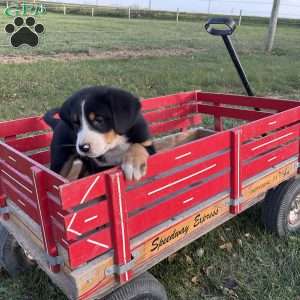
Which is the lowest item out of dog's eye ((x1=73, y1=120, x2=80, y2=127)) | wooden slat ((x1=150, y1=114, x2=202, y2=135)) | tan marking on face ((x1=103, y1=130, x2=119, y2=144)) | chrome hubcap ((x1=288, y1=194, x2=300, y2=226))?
chrome hubcap ((x1=288, y1=194, x2=300, y2=226))

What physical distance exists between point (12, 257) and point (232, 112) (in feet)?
8.12

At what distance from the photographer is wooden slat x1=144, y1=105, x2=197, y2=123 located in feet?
13.1

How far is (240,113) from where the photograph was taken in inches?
158

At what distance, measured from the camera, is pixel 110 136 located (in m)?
2.41

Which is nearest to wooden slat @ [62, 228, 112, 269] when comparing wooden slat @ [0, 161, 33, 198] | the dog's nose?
wooden slat @ [0, 161, 33, 198]

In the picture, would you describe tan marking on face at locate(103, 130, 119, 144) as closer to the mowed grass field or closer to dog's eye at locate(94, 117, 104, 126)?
dog's eye at locate(94, 117, 104, 126)

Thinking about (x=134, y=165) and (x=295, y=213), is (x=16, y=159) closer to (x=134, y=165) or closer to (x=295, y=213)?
(x=134, y=165)

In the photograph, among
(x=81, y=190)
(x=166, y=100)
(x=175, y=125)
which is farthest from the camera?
(x=175, y=125)

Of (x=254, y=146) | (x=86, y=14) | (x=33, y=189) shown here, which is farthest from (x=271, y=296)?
(x=86, y=14)

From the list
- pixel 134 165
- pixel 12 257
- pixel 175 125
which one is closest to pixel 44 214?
pixel 134 165

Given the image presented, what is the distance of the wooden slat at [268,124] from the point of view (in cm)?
272

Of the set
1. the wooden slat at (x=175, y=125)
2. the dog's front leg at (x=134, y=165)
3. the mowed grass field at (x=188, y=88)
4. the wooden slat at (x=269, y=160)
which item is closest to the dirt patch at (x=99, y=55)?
the mowed grass field at (x=188, y=88)

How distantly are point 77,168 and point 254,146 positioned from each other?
1.22 metres

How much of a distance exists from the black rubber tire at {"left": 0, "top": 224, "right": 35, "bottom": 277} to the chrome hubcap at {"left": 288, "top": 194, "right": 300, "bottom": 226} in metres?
2.09
